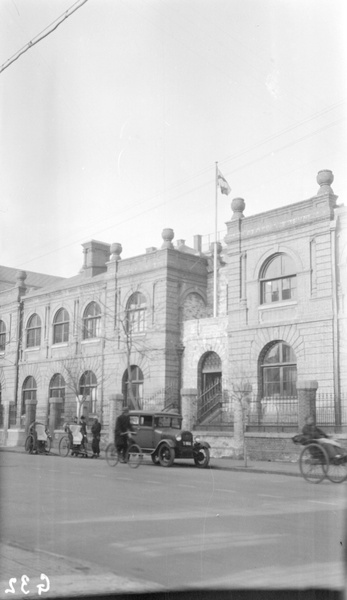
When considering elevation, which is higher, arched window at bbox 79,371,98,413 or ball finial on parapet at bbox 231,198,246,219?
ball finial on parapet at bbox 231,198,246,219

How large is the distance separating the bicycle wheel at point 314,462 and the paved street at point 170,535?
61 cm

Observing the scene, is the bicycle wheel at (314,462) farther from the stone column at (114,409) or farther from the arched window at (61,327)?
the arched window at (61,327)

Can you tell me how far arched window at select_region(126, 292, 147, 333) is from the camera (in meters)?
33.7

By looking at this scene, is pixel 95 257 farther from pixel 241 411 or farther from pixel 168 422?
pixel 168 422

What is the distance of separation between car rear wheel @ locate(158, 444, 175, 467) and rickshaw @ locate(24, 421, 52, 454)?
26.2 ft

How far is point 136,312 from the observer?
34.1 metres

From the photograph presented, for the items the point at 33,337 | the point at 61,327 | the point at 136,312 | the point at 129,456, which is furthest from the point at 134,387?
the point at 129,456

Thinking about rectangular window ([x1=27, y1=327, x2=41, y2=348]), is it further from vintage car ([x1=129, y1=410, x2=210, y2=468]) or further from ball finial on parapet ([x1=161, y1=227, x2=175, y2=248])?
vintage car ([x1=129, y1=410, x2=210, y2=468])

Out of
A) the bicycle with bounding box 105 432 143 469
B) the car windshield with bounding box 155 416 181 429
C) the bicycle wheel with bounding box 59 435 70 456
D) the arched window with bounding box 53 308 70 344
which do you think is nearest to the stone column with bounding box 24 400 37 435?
the arched window with bounding box 53 308 70 344

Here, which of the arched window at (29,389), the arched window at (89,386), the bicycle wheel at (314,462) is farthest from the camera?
the arched window at (29,389)

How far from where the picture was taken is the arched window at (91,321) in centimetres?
3544

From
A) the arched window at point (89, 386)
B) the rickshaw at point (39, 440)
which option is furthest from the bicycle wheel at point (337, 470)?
the arched window at point (89, 386)

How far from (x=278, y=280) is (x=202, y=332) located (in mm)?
5535

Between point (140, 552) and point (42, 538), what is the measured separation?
5.24 ft
